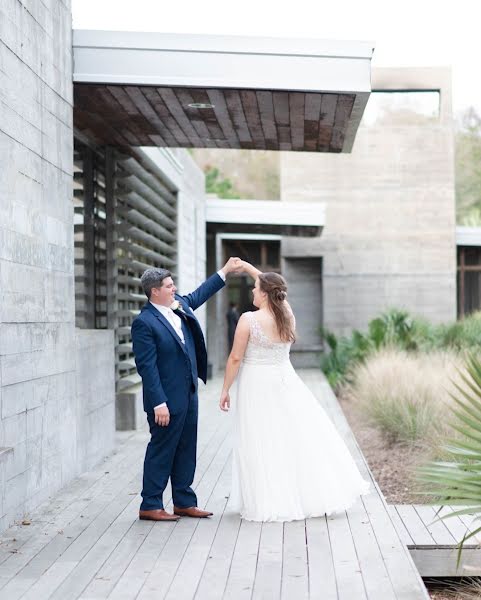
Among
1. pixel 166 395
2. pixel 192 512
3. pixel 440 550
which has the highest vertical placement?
pixel 166 395

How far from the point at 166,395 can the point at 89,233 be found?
5023 millimetres

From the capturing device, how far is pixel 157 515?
6770 millimetres

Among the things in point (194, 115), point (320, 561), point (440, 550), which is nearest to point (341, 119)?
point (194, 115)

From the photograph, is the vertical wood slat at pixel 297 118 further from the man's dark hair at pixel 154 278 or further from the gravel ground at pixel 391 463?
the gravel ground at pixel 391 463

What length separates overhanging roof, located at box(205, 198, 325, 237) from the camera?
69.3ft

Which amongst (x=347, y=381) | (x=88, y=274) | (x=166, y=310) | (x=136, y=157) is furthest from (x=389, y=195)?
(x=166, y=310)

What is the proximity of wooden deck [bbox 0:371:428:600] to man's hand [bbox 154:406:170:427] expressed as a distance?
720 mm

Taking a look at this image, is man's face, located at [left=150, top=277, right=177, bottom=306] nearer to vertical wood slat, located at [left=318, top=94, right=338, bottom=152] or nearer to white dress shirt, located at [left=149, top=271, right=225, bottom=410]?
white dress shirt, located at [left=149, top=271, right=225, bottom=410]

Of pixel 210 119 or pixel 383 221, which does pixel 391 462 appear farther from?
pixel 383 221

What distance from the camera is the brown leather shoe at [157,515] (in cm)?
676

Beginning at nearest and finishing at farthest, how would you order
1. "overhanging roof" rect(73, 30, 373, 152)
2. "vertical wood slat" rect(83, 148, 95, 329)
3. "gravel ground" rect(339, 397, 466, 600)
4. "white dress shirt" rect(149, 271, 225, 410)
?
"white dress shirt" rect(149, 271, 225, 410) < "overhanging roof" rect(73, 30, 373, 152) < "gravel ground" rect(339, 397, 466, 600) < "vertical wood slat" rect(83, 148, 95, 329)

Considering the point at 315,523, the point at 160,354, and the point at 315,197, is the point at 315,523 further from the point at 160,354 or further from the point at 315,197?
the point at 315,197

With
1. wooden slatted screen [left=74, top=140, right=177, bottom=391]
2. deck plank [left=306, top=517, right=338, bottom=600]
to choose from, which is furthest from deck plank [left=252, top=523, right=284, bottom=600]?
wooden slatted screen [left=74, top=140, right=177, bottom=391]

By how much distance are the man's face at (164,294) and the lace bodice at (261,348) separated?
0.60 metres
